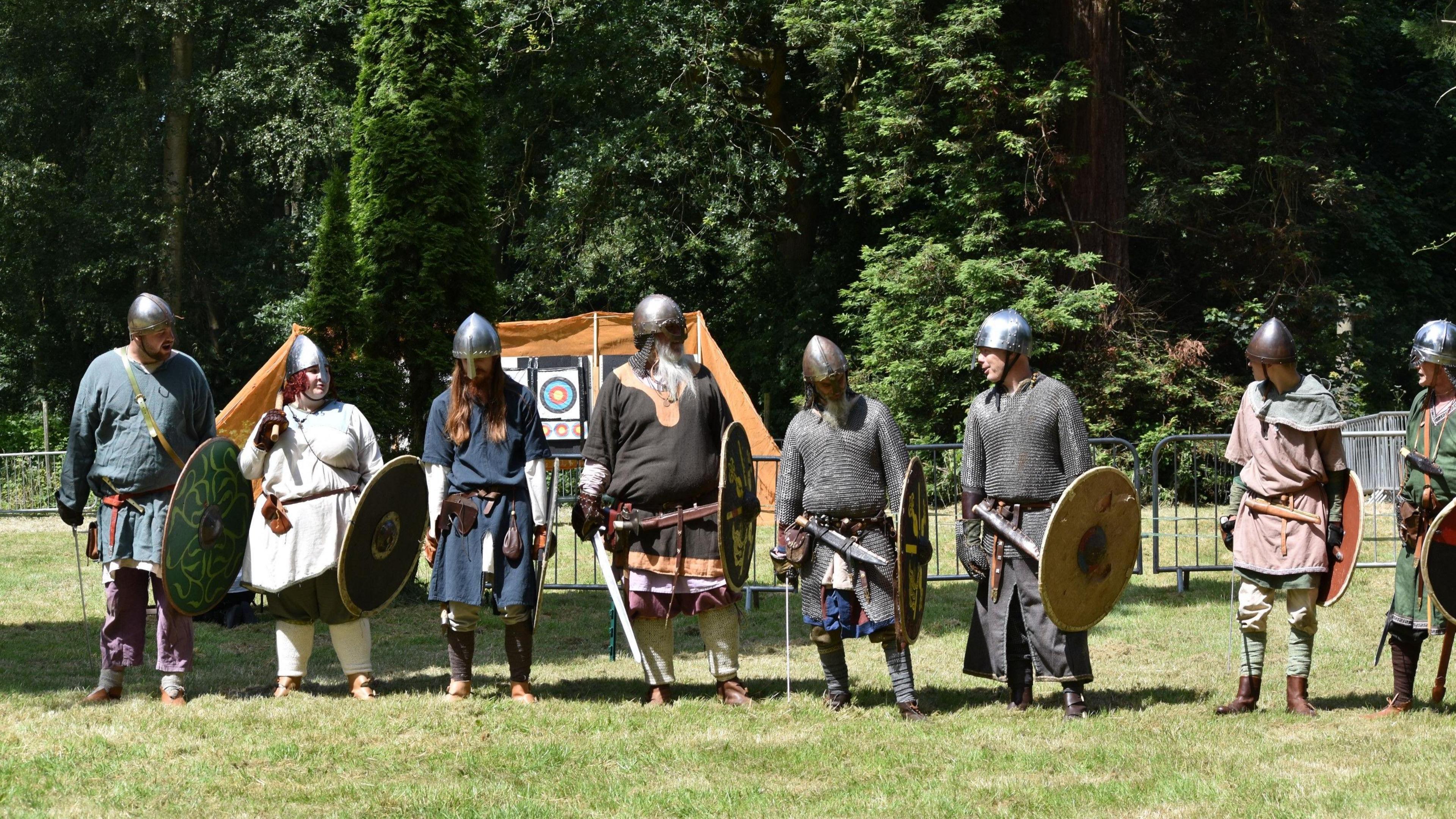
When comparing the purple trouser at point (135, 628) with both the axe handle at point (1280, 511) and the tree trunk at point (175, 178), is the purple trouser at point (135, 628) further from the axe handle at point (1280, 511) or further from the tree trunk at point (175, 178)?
the tree trunk at point (175, 178)

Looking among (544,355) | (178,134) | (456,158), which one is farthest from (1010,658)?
(178,134)

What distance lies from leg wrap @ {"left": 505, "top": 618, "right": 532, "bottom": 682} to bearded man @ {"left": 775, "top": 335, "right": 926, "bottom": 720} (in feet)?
3.94

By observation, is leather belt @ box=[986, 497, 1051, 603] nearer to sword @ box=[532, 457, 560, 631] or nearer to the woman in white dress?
sword @ box=[532, 457, 560, 631]

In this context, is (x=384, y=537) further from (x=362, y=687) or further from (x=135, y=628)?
(x=135, y=628)

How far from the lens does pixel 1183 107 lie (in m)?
17.4

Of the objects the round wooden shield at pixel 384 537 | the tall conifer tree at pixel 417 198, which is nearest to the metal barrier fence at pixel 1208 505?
the round wooden shield at pixel 384 537

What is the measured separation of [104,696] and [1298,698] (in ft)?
16.3

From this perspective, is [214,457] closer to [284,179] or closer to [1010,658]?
[1010,658]

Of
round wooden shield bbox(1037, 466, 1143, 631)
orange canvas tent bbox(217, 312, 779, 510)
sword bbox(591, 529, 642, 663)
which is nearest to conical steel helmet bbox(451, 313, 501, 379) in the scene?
sword bbox(591, 529, 642, 663)

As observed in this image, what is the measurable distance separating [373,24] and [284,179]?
46.4ft

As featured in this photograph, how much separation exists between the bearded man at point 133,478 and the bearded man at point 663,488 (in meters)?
1.76

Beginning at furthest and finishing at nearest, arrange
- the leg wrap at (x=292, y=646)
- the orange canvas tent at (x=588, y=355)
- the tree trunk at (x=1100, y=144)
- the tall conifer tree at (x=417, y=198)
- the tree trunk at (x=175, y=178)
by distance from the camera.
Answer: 1. the tree trunk at (x=175, y=178)
2. the tree trunk at (x=1100, y=144)
3. the orange canvas tent at (x=588, y=355)
4. the tall conifer tree at (x=417, y=198)
5. the leg wrap at (x=292, y=646)

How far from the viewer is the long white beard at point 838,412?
564 cm

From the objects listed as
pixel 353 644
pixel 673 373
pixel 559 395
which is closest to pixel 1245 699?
pixel 673 373
